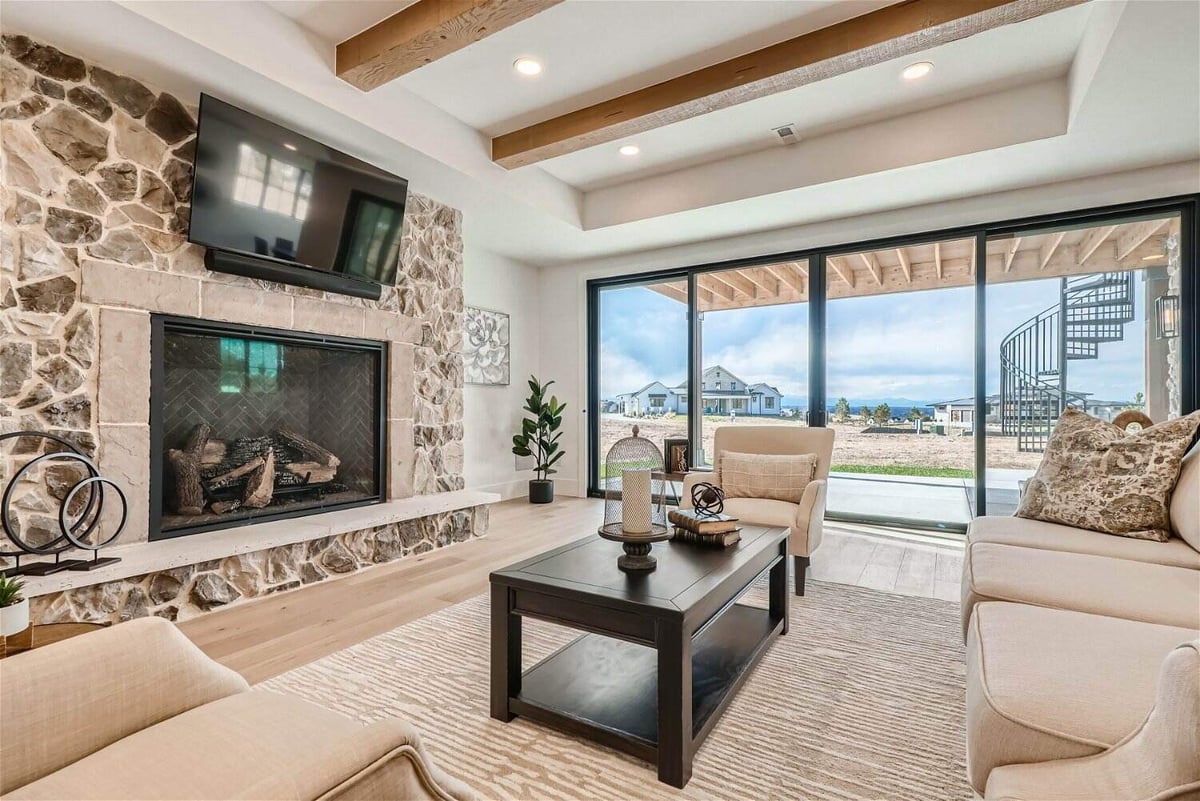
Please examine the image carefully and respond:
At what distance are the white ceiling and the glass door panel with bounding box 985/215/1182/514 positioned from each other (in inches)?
20.6

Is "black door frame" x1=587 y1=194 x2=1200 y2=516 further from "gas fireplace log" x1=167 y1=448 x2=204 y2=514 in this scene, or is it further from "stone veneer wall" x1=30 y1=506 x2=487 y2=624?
"gas fireplace log" x1=167 y1=448 x2=204 y2=514

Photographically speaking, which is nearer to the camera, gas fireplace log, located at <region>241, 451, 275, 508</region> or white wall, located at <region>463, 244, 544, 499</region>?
gas fireplace log, located at <region>241, 451, 275, 508</region>

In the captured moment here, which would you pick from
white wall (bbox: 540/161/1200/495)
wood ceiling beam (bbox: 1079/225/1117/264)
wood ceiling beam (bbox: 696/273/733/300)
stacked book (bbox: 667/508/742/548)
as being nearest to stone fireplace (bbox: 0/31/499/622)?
stacked book (bbox: 667/508/742/548)

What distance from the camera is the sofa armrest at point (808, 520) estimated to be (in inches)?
110

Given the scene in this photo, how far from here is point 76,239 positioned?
2486 millimetres

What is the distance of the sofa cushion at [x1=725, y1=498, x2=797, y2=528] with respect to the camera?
2.85 metres

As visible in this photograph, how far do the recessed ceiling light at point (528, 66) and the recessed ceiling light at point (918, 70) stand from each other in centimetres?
196

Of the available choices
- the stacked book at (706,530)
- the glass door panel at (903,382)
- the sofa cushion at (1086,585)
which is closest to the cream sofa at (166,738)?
the stacked book at (706,530)

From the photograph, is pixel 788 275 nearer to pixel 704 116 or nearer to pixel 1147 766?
pixel 704 116

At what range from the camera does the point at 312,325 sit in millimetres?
3373

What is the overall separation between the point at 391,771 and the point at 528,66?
10.6 ft

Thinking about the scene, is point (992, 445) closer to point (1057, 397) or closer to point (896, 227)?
point (1057, 397)

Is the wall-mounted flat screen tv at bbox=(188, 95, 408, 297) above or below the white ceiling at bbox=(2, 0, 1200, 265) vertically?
below

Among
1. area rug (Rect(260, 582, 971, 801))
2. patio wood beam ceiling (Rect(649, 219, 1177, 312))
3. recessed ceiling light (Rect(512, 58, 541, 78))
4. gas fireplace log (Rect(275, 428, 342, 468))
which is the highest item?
recessed ceiling light (Rect(512, 58, 541, 78))
